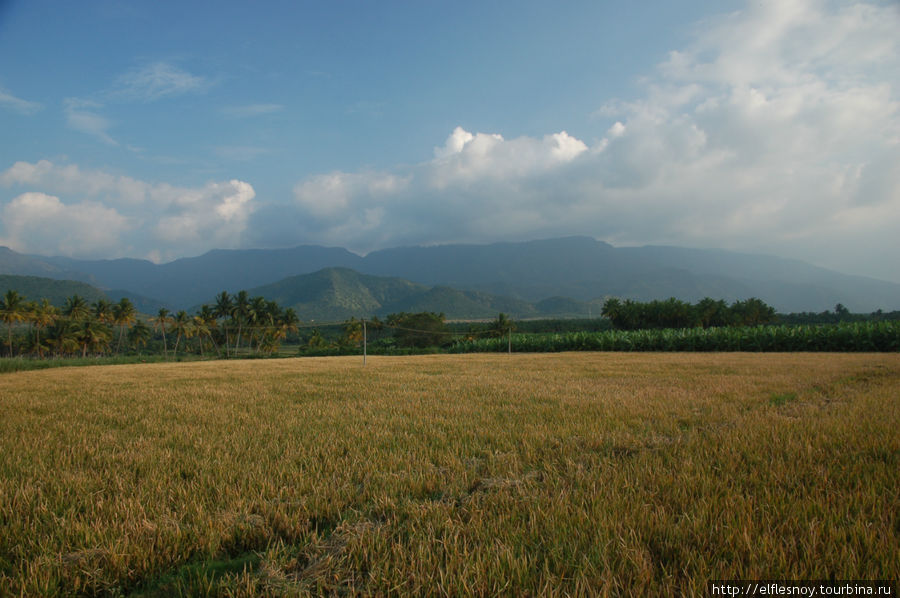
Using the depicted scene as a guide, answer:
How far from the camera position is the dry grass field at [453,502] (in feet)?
7.13

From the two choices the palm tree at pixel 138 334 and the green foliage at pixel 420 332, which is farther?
the green foliage at pixel 420 332

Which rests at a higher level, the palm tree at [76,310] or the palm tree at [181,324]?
the palm tree at [76,310]

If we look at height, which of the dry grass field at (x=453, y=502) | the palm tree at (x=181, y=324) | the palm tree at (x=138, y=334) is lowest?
the palm tree at (x=138, y=334)

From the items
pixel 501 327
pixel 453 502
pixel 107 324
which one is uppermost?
pixel 453 502

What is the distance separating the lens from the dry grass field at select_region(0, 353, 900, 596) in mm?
2174

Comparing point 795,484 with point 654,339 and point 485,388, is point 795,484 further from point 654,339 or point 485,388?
point 654,339

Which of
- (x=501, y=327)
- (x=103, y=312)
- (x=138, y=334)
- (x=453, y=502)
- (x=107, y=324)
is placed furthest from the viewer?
(x=138, y=334)

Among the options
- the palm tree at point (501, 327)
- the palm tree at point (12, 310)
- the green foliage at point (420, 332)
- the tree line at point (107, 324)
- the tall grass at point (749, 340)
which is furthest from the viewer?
the green foliage at point (420, 332)

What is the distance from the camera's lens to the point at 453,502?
10.3 ft

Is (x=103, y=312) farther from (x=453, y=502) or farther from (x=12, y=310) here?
(x=453, y=502)

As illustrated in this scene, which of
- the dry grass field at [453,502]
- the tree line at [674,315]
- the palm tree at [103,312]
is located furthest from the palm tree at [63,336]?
the tree line at [674,315]

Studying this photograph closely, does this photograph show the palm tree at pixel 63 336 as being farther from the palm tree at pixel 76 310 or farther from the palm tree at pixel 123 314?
the palm tree at pixel 123 314

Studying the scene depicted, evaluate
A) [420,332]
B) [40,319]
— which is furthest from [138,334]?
[420,332]

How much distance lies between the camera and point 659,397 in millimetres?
8156
